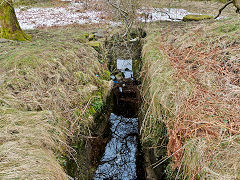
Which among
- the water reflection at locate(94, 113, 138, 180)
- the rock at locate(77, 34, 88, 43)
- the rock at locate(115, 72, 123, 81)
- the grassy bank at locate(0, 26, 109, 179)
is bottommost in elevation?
the water reflection at locate(94, 113, 138, 180)

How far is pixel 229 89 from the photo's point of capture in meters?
2.41

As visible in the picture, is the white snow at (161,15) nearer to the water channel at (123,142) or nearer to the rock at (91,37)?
the rock at (91,37)

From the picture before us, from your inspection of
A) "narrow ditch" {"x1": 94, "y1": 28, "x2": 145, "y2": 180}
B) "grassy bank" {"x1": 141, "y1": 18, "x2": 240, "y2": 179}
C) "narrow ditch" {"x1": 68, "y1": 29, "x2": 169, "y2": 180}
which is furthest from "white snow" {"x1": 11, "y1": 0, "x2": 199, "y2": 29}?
"grassy bank" {"x1": 141, "y1": 18, "x2": 240, "y2": 179}

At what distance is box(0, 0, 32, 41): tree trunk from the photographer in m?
4.64

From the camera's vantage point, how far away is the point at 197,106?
7.17 feet

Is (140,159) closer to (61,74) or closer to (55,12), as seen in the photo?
(61,74)

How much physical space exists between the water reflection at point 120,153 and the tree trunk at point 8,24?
3.49 m

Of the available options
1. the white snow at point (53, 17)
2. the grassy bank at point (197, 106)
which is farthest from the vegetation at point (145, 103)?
the white snow at point (53, 17)

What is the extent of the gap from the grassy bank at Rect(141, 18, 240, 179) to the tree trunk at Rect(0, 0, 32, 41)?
3.67 m

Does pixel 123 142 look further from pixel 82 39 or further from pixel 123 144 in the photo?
pixel 82 39

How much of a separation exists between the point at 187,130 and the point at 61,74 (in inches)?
103

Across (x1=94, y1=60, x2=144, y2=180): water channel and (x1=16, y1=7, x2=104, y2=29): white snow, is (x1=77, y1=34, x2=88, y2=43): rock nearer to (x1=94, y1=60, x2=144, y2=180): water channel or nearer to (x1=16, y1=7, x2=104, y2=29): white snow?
(x1=94, y1=60, x2=144, y2=180): water channel

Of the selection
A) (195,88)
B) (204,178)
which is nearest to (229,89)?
(195,88)

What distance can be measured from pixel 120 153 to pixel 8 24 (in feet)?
14.3
